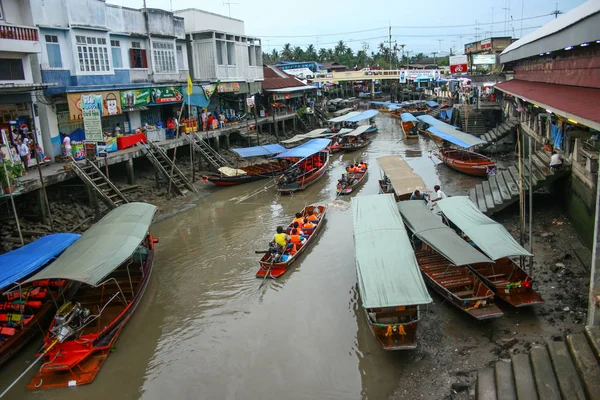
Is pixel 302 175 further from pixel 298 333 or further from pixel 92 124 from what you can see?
pixel 298 333

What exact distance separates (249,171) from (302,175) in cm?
339

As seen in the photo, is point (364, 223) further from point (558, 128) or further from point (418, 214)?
point (558, 128)

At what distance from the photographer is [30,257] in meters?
10.9

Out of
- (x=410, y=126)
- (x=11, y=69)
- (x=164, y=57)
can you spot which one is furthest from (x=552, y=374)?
(x=410, y=126)

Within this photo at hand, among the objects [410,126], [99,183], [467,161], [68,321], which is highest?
[99,183]

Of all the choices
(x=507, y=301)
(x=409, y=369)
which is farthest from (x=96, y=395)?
(x=507, y=301)

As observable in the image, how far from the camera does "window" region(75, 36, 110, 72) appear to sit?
65.8ft

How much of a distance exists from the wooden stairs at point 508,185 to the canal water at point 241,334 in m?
4.83

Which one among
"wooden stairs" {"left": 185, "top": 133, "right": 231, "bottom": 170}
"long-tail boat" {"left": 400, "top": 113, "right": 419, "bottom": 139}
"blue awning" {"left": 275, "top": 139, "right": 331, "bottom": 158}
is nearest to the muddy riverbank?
"blue awning" {"left": 275, "top": 139, "right": 331, "bottom": 158}

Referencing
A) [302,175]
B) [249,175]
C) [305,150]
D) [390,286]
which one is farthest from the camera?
[305,150]

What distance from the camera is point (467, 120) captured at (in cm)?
3141

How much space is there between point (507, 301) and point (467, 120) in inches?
948

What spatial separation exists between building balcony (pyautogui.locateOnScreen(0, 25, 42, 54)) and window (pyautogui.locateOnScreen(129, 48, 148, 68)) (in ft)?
23.2

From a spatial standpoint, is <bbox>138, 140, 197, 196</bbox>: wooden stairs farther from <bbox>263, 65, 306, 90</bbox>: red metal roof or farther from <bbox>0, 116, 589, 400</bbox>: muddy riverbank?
<bbox>263, 65, 306, 90</bbox>: red metal roof
